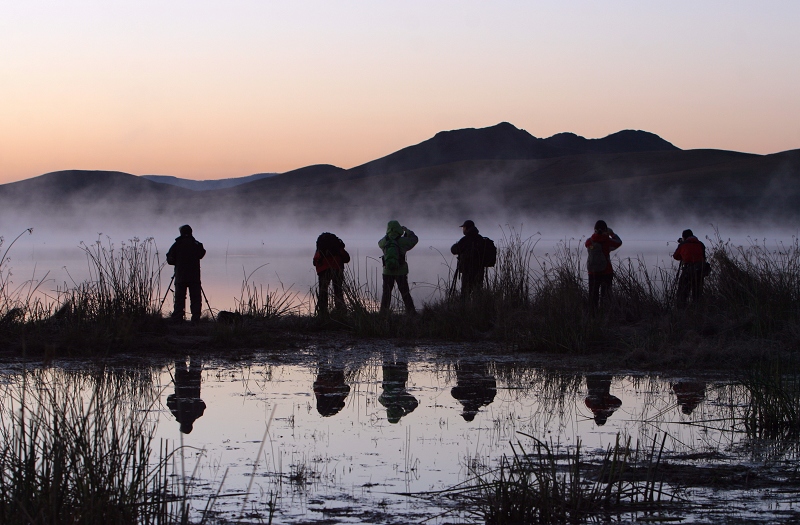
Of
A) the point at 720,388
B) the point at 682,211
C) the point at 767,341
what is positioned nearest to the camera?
the point at 720,388

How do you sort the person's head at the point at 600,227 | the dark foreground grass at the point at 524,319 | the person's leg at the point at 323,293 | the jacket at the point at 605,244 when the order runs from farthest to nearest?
the person's head at the point at 600,227
the jacket at the point at 605,244
the person's leg at the point at 323,293
the dark foreground grass at the point at 524,319

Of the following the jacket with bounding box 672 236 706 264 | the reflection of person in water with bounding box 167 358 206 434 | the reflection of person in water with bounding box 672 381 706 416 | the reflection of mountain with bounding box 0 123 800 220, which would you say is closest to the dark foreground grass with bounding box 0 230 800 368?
the jacket with bounding box 672 236 706 264

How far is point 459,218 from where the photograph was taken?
9688cm

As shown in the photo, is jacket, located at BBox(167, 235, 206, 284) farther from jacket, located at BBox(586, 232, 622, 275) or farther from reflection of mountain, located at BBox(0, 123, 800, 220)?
reflection of mountain, located at BBox(0, 123, 800, 220)

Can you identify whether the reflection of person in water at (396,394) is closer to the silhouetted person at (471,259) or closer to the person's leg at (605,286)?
the silhouetted person at (471,259)

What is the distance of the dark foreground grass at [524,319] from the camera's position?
10.3m

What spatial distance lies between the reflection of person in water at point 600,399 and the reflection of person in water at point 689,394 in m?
0.51

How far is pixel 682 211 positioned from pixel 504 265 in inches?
3039

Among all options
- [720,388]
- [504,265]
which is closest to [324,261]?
[504,265]

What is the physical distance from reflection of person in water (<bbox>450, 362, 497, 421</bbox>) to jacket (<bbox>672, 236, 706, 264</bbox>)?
5.00 meters

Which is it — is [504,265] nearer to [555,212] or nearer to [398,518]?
[398,518]

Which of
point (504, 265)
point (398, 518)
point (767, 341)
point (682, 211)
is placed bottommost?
point (398, 518)

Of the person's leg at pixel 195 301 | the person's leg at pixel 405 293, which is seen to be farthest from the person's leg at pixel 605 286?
the person's leg at pixel 195 301

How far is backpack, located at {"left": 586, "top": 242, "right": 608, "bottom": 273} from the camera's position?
13188 mm
